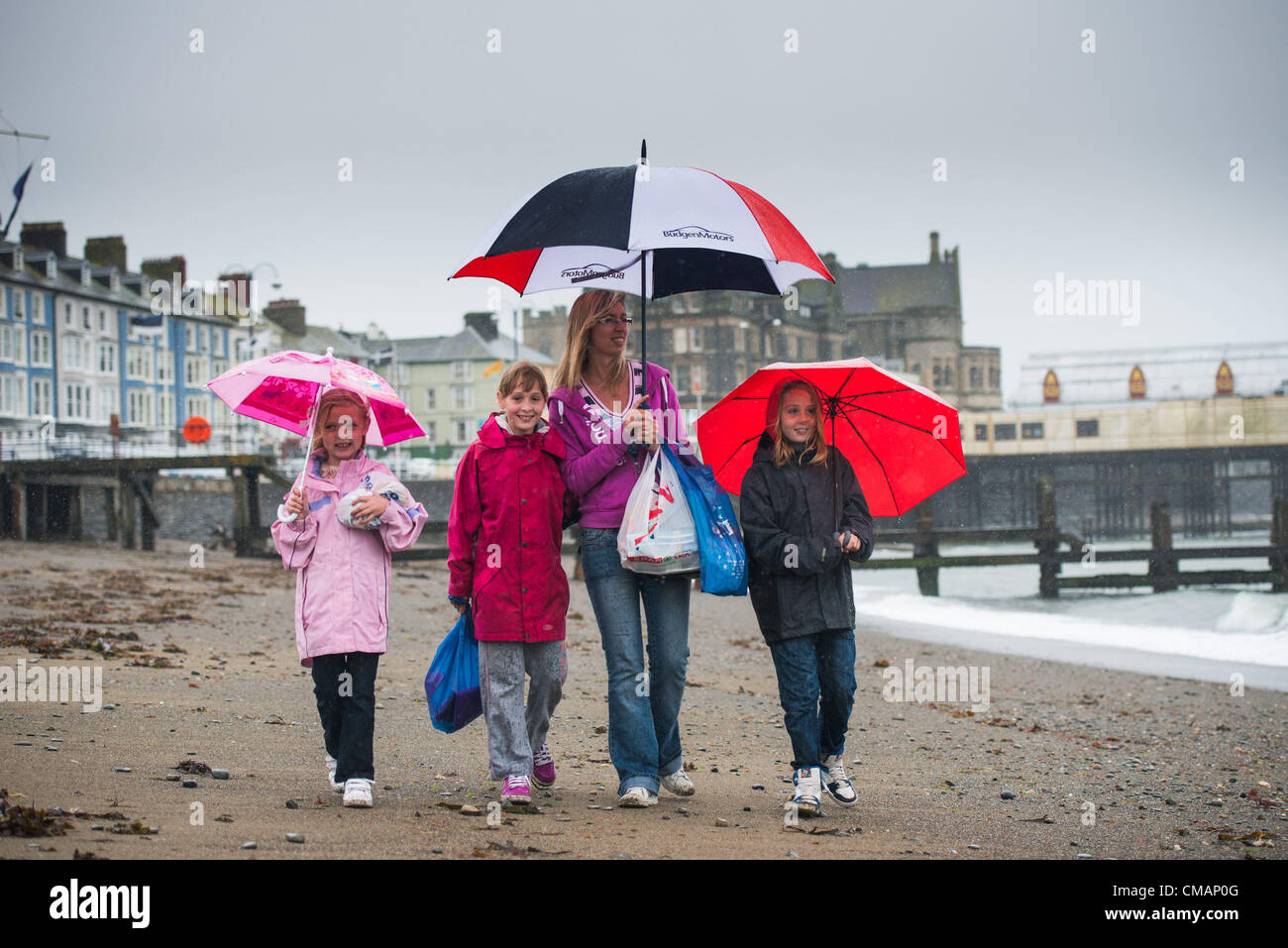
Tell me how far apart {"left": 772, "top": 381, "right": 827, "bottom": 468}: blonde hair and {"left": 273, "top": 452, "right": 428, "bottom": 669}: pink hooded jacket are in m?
1.62

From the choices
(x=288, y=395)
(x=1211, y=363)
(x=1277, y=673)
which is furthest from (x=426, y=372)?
(x=288, y=395)

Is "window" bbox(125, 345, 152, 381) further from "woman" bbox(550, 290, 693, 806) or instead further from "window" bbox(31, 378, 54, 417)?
"woman" bbox(550, 290, 693, 806)

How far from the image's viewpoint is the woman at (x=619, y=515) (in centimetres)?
547

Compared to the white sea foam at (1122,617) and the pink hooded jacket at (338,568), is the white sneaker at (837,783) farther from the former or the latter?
the white sea foam at (1122,617)

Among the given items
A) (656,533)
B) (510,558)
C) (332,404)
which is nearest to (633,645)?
(656,533)

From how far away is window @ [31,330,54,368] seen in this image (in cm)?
6075

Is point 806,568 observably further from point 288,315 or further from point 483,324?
point 483,324

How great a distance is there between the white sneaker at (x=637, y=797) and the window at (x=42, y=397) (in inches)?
2447

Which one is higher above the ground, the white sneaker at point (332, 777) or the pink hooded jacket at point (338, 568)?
the pink hooded jacket at point (338, 568)

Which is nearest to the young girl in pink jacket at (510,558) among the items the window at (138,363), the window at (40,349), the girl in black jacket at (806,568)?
the girl in black jacket at (806,568)

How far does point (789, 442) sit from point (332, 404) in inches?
80.8

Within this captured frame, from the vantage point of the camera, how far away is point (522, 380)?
5.42 meters

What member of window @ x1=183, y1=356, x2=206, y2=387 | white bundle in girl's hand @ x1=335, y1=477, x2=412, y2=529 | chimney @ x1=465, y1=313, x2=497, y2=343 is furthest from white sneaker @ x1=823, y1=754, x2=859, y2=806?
chimney @ x1=465, y1=313, x2=497, y2=343

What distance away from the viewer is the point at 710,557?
17.4 ft
